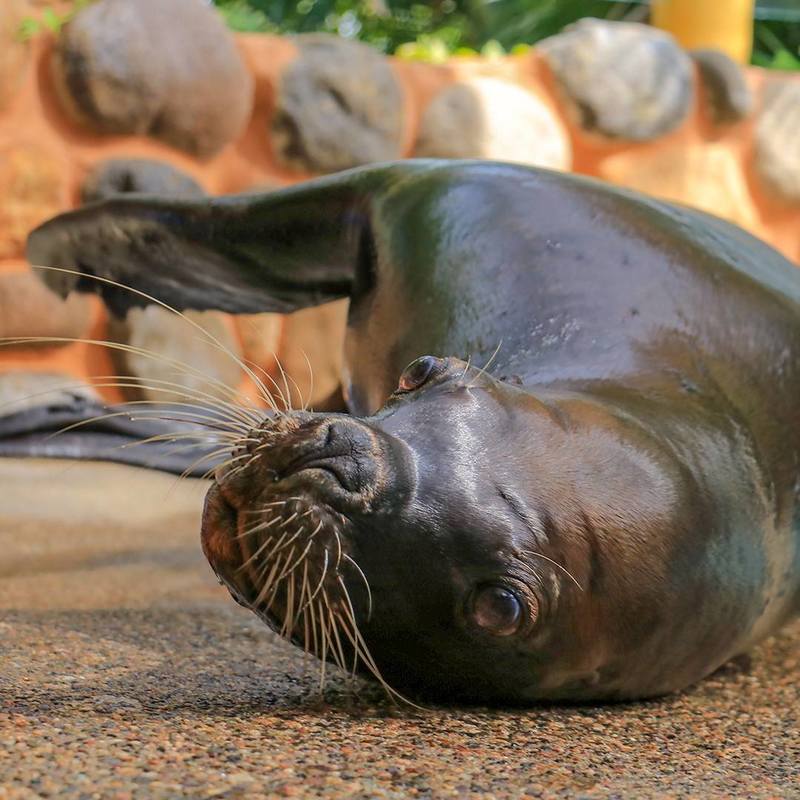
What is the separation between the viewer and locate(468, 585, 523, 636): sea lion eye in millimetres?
1909

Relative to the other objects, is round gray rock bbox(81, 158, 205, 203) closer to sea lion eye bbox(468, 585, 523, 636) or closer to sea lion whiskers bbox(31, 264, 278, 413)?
sea lion whiskers bbox(31, 264, 278, 413)

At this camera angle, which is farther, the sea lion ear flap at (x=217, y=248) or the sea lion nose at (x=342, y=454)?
the sea lion ear flap at (x=217, y=248)

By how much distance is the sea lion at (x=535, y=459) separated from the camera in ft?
6.23

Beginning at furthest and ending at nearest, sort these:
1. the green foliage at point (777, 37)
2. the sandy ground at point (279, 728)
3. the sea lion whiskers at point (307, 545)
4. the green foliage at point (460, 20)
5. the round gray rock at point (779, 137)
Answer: the green foliage at point (460, 20) → the green foliage at point (777, 37) → the round gray rock at point (779, 137) → the sea lion whiskers at point (307, 545) → the sandy ground at point (279, 728)

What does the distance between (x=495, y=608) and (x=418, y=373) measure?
422 mm

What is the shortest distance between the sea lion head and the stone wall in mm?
3652

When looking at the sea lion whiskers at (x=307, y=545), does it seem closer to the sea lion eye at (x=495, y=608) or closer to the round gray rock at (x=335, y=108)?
the sea lion eye at (x=495, y=608)

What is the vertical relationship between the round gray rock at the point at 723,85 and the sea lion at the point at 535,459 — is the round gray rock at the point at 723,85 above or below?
above

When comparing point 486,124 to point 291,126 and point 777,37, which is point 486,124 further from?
point 777,37

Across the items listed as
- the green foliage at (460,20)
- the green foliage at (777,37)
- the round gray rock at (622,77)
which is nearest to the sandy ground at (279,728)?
the round gray rock at (622,77)

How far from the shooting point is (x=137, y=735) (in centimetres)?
167

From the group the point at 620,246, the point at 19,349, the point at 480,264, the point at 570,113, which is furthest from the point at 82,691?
the point at 570,113

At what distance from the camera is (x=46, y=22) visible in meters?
6.09

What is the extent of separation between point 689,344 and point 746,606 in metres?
0.56
